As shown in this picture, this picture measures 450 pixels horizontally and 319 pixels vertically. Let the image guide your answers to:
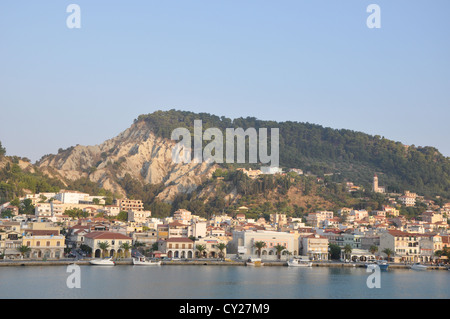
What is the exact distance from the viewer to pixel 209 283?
4400 cm

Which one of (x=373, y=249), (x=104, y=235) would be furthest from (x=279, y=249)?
(x=104, y=235)

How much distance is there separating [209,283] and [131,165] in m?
87.9

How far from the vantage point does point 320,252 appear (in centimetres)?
7031

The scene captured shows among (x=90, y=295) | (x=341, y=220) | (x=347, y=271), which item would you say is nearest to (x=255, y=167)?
(x=341, y=220)

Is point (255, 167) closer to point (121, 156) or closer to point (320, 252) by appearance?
point (121, 156)

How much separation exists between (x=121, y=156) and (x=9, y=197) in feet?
145

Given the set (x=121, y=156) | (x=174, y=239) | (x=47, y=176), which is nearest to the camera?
(x=174, y=239)

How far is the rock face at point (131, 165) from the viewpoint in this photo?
120 m

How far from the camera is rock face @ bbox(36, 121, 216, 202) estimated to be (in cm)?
12000

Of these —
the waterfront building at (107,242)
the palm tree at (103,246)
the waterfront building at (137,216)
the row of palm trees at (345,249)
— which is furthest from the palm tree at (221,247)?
the waterfront building at (137,216)

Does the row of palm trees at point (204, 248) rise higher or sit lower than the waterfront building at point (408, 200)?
lower

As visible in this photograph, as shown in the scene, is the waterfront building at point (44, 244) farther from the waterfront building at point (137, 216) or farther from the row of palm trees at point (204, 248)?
the waterfront building at point (137, 216)

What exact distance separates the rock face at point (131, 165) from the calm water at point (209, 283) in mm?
64221
